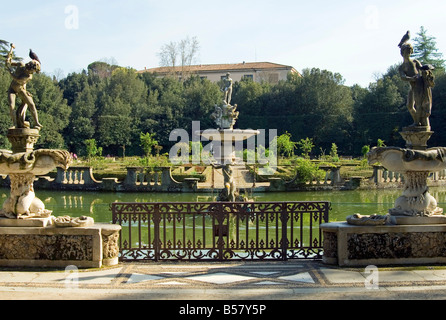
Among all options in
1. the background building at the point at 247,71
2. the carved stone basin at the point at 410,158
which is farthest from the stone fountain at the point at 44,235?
the background building at the point at 247,71

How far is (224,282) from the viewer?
518cm

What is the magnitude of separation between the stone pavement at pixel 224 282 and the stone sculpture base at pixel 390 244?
200 millimetres

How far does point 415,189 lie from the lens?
6086 millimetres

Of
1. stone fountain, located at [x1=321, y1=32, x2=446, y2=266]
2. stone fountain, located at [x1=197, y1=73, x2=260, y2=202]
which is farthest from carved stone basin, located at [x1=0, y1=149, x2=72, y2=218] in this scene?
stone fountain, located at [x1=197, y1=73, x2=260, y2=202]

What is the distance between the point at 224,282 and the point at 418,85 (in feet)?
11.9

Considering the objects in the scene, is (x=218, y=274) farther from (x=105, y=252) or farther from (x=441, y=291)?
(x=441, y=291)

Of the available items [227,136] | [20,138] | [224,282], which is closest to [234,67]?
[227,136]

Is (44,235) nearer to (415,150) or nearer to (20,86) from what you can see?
(20,86)

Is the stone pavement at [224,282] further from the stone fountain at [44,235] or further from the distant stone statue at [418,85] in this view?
the distant stone statue at [418,85]

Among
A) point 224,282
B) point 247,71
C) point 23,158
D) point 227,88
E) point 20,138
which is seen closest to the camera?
point 224,282

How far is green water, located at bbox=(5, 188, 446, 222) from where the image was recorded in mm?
13758

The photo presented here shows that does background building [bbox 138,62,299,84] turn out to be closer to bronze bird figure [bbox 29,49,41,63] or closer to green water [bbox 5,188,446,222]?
green water [bbox 5,188,446,222]
